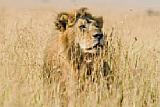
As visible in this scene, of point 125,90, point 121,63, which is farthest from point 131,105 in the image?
point 121,63

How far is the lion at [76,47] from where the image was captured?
611 cm

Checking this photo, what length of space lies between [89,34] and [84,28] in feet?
0.76

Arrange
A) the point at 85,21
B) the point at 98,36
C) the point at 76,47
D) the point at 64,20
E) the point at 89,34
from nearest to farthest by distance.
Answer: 1. the point at 98,36
2. the point at 89,34
3. the point at 76,47
4. the point at 85,21
5. the point at 64,20

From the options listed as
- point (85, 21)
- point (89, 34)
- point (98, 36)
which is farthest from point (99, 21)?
point (98, 36)

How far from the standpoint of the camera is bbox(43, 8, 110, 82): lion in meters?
6.11

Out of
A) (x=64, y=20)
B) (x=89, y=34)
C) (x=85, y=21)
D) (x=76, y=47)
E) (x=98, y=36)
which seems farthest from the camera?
(x=64, y=20)

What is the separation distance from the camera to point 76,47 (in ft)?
20.8

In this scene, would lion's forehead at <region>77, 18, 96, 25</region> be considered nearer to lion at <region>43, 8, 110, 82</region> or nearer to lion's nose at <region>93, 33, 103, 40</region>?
lion at <region>43, 8, 110, 82</region>

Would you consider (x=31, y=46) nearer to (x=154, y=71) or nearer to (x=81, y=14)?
(x=81, y=14)

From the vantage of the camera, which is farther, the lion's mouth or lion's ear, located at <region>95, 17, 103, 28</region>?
lion's ear, located at <region>95, 17, 103, 28</region>

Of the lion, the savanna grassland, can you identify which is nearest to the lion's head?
the lion

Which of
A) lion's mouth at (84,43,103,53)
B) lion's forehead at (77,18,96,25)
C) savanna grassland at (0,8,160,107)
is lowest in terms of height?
savanna grassland at (0,8,160,107)

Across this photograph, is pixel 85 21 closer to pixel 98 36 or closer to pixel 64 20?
pixel 64 20

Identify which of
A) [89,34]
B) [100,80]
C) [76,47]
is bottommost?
[100,80]
